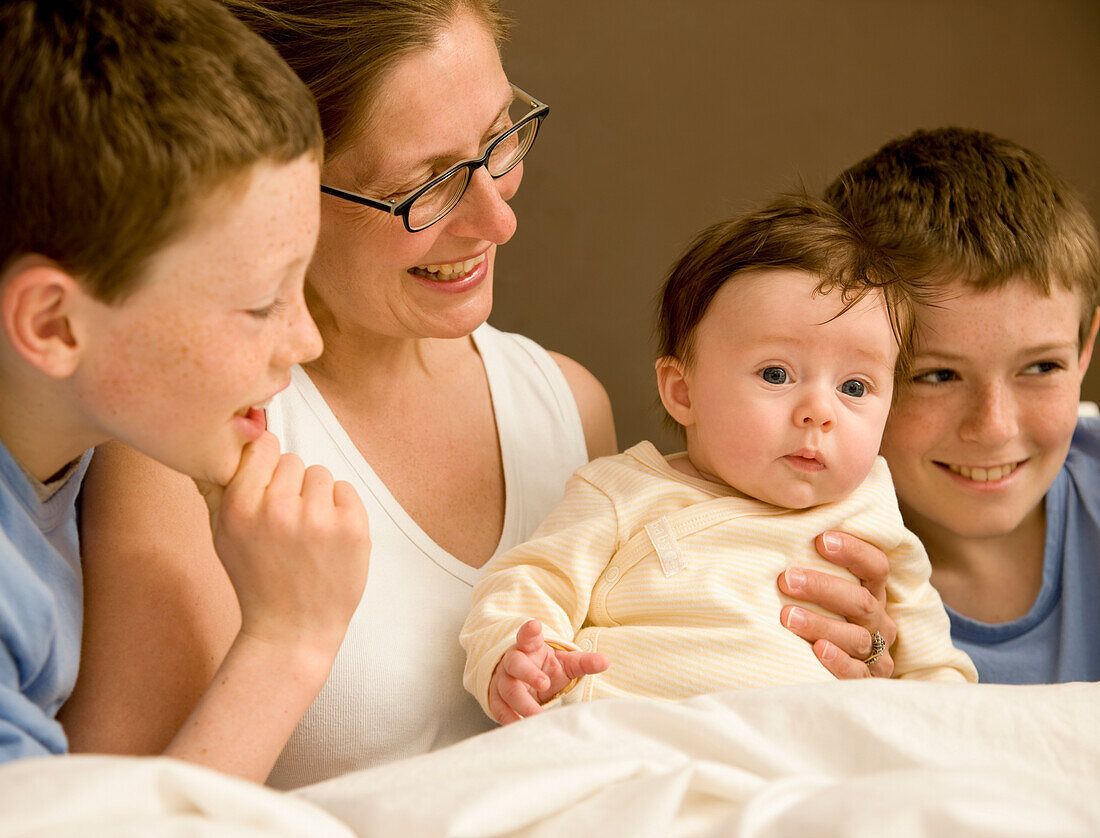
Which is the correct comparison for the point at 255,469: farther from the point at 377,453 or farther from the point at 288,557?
the point at 377,453

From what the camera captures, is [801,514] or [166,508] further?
[801,514]

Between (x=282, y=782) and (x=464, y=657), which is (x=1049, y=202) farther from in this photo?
(x=282, y=782)

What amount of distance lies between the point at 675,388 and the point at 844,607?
38 centimetres

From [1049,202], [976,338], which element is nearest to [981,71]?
[1049,202]

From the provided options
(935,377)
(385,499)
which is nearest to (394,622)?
(385,499)

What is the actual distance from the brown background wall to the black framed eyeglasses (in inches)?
23.0

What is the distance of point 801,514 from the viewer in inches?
53.3

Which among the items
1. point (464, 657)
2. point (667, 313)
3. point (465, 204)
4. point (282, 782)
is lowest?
point (282, 782)

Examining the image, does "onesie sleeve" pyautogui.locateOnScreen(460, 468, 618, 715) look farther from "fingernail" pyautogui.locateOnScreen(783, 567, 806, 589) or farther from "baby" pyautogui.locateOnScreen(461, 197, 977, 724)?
"fingernail" pyautogui.locateOnScreen(783, 567, 806, 589)

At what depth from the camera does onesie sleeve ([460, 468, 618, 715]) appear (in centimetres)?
122

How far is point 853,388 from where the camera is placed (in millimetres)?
1350

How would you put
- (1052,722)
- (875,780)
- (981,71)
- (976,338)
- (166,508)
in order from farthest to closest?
(981,71) → (976,338) → (166,508) → (1052,722) → (875,780)

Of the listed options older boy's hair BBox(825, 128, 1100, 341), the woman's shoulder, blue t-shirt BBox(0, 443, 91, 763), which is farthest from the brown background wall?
blue t-shirt BBox(0, 443, 91, 763)

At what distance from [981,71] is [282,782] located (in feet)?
6.58
